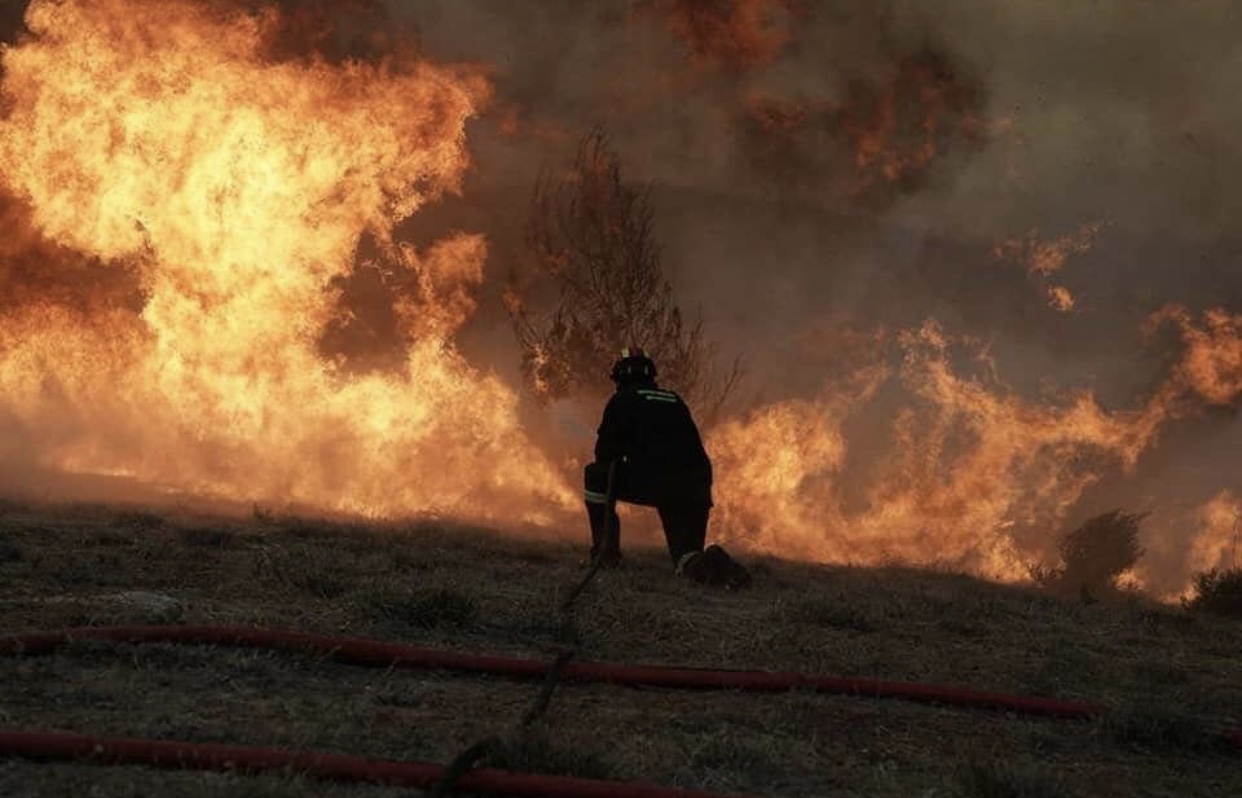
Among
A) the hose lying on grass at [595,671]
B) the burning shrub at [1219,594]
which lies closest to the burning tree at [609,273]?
the burning shrub at [1219,594]

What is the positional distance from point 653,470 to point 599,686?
5.03m

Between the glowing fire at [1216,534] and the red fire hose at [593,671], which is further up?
the glowing fire at [1216,534]

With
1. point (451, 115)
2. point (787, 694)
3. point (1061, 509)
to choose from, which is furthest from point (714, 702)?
point (1061, 509)

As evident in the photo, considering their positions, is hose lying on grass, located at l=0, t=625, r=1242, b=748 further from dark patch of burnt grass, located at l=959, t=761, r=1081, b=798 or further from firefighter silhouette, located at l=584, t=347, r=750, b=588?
firefighter silhouette, located at l=584, t=347, r=750, b=588

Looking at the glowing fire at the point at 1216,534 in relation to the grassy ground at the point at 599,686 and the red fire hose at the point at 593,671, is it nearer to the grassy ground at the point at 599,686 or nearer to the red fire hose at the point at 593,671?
the grassy ground at the point at 599,686

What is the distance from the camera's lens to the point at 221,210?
19125 mm

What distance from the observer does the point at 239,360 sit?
70.5ft

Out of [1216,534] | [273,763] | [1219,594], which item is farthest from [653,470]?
[1216,534]

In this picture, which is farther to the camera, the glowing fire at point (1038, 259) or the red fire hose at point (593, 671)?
the glowing fire at point (1038, 259)

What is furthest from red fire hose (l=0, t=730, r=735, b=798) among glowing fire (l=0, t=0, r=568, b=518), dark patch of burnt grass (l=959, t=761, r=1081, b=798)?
glowing fire (l=0, t=0, r=568, b=518)

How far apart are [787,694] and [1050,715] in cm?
126

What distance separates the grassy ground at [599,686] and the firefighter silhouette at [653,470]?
0.58 m

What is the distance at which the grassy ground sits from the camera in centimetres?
416

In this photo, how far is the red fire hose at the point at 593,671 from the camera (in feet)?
17.4
